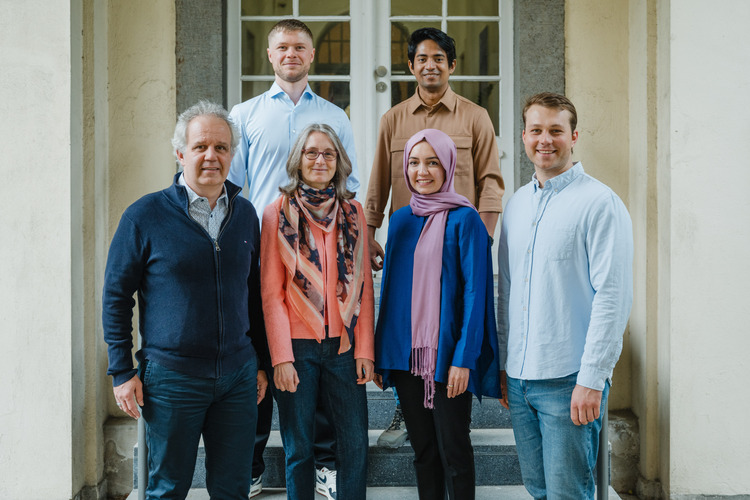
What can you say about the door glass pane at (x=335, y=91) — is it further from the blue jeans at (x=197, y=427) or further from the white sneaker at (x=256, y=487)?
the blue jeans at (x=197, y=427)

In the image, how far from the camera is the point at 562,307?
2229 mm

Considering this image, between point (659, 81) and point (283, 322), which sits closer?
point (283, 322)

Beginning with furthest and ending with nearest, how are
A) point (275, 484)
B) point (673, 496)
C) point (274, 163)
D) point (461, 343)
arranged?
point (673, 496)
point (275, 484)
point (274, 163)
point (461, 343)

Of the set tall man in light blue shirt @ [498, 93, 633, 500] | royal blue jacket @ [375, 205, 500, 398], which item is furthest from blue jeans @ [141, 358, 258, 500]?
tall man in light blue shirt @ [498, 93, 633, 500]

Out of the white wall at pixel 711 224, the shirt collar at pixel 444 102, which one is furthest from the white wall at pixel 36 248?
the white wall at pixel 711 224

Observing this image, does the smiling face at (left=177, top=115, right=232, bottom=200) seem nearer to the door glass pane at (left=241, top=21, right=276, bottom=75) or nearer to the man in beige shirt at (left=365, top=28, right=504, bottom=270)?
the man in beige shirt at (left=365, top=28, right=504, bottom=270)

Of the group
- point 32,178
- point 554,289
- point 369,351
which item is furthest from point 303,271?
point 32,178

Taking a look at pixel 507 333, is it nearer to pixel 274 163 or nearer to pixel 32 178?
pixel 274 163

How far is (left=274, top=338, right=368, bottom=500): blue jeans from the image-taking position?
252 centimetres

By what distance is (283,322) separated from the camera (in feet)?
8.07

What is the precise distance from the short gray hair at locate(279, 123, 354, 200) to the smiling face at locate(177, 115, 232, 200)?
0.31m

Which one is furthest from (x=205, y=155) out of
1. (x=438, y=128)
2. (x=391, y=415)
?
(x=391, y=415)

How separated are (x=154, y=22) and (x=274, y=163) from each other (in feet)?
5.95

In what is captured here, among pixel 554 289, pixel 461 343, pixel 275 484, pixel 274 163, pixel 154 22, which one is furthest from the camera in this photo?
pixel 154 22
